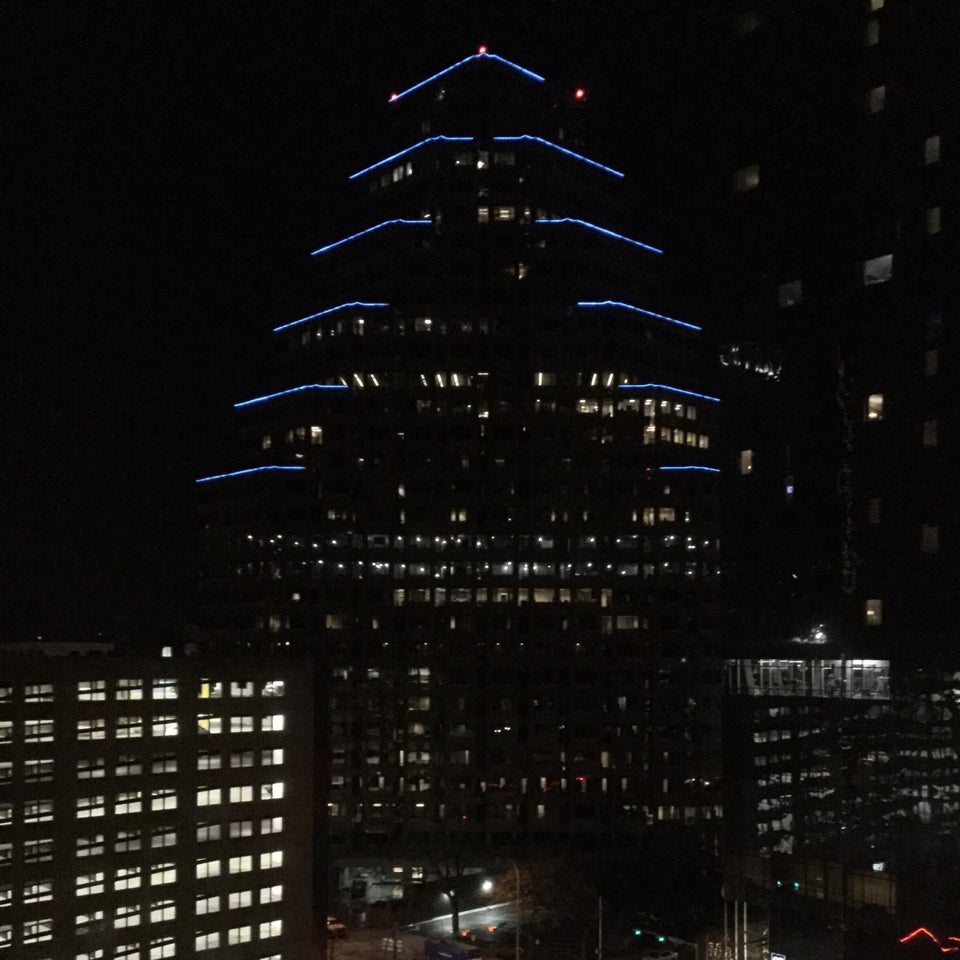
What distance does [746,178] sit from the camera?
39.7 metres

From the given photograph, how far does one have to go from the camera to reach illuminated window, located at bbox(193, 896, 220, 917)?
174 feet

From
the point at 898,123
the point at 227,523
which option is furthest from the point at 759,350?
the point at 227,523

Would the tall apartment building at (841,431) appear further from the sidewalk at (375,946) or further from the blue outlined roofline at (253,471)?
the blue outlined roofline at (253,471)

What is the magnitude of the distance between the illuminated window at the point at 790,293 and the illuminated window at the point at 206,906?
121ft

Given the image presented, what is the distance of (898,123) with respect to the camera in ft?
121

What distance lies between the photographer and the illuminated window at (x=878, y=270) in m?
37.2

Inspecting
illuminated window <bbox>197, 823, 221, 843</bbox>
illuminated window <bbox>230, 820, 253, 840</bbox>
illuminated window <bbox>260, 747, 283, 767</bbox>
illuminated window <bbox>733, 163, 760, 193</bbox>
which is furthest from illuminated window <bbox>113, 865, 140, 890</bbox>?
illuminated window <bbox>733, 163, 760, 193</bbox>

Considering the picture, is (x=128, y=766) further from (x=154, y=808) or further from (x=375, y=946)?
(x=375, y=946)

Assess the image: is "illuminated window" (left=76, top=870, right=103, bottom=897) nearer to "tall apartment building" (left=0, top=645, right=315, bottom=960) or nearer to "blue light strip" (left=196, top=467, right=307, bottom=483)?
"tall apartment building" (left=0, top=645, right=315, bottom=960)

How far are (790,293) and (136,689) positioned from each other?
33.0 metres

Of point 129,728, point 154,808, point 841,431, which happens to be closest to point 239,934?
point 154,808

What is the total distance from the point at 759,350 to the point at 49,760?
110ft

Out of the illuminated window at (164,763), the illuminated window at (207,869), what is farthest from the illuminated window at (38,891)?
the illuminated window at (207,869)

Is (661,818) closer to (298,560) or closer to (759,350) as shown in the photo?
(298,560)
